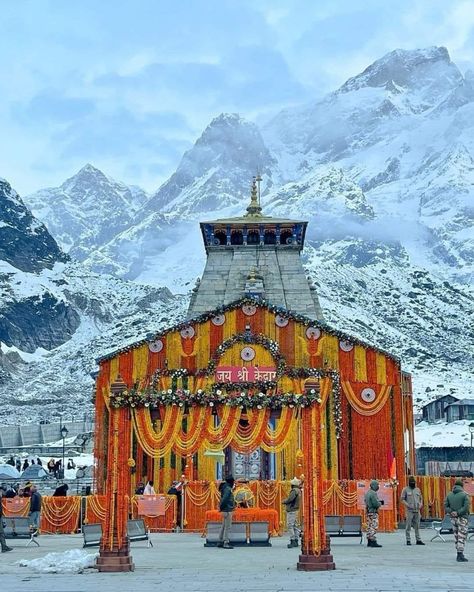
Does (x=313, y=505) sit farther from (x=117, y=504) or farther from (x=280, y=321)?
(x=280, y=321)

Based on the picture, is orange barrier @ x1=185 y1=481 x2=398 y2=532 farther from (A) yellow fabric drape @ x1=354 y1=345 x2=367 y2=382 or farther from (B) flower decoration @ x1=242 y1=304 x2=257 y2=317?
(B) flower decoration @ x1=242 y1=304 x2=257 y2=317

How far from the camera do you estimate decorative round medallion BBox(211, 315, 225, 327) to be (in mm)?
31680

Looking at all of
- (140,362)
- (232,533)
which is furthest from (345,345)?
(232,533)

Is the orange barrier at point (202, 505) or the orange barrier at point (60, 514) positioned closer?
the orange barrier at point (202, 505)

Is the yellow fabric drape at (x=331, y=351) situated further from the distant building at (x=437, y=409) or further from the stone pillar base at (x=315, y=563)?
the distant building at (x=437, y=409)

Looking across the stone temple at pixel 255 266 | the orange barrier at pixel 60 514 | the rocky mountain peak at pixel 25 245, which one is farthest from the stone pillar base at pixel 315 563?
the rocky mountain peak at pixel 25 245

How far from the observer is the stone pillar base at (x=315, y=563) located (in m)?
15.1

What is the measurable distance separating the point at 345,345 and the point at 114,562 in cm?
1657

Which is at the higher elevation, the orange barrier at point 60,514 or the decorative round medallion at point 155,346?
the decorative round medallion at point 155,346

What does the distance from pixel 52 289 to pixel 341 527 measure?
159667 mm

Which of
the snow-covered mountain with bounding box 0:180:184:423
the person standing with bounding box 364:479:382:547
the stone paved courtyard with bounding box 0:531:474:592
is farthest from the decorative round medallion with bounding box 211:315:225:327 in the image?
the snow-covered mountain with bounding box 0:180:184:423

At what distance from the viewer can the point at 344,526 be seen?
Result: 21.7 m

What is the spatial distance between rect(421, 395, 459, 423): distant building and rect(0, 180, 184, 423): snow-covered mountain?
149 ft

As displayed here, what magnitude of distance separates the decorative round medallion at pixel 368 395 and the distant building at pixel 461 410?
40.9m
